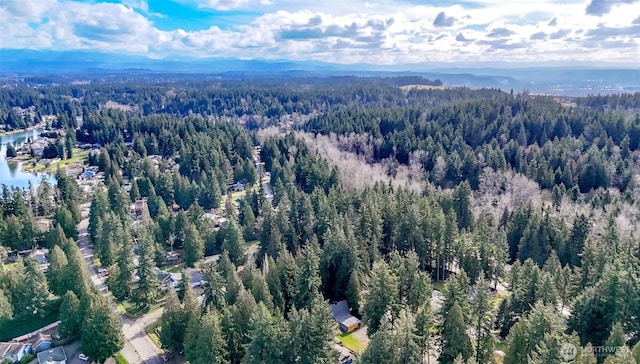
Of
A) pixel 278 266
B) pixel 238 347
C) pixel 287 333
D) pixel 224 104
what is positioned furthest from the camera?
pixel 224 104

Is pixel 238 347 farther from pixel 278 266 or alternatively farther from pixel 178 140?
pixel 178 140

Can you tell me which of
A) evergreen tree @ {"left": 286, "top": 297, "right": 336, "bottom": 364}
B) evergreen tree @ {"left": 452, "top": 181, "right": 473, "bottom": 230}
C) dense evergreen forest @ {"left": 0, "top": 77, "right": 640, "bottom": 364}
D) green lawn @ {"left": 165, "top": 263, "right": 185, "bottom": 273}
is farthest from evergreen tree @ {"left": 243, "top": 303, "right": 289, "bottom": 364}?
evergreen tree @ {"left": 452, "top": 181, "right": 473, "bottom": 230}

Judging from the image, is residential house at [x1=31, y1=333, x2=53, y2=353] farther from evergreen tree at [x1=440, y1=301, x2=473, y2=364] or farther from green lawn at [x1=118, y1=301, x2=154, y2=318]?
evergreen tree at [x1=440, y1=301, x2=473, y2=364]

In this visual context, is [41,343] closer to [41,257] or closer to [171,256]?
[171,256]

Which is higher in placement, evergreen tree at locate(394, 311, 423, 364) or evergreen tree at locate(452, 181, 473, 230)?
evergreen tree at locate(394, 311, 423, 364)

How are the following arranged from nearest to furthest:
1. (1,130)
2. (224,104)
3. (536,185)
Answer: (536,185) → (1,130) → (224,104)

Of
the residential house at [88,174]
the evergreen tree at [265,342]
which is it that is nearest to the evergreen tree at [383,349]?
the evergreen tree at [265,342]

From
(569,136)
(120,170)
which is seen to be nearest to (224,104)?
(120,170)

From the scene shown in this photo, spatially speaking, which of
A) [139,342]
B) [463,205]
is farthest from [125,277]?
[463,205]
